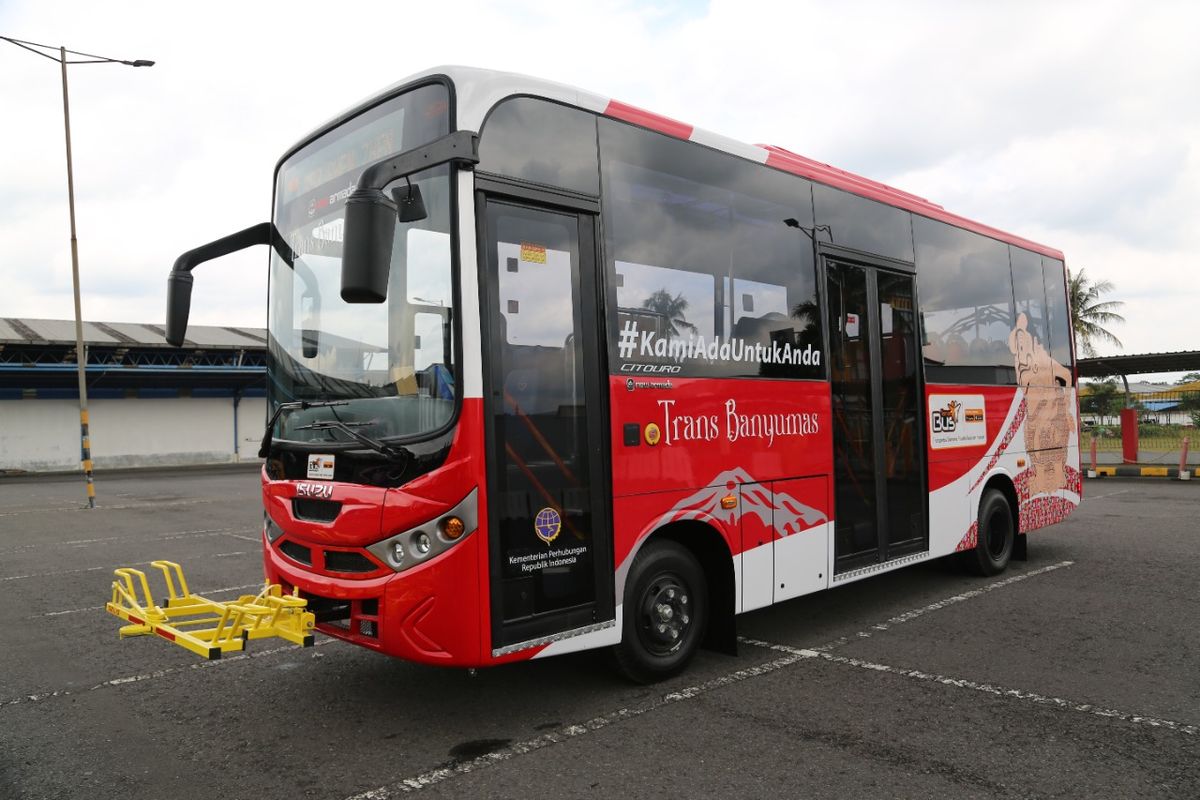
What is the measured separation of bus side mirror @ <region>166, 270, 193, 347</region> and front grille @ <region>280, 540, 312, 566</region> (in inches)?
62.3

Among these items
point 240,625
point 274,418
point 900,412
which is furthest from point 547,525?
point 900,412

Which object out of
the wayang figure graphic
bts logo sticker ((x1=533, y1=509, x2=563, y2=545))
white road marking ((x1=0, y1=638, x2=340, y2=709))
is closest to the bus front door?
the wayang figure graphic

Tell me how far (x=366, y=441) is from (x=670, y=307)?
2.04m

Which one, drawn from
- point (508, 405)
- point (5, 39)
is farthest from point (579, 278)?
point (5, 39)

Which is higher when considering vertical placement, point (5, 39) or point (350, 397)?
point (5, 39)

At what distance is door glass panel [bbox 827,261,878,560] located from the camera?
642cm

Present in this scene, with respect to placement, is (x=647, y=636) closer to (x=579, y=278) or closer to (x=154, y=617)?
(x=579, y=278)

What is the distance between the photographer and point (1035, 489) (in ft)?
29.6

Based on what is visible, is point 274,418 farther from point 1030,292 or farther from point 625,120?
point 1030,292

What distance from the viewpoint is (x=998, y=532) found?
8.56 meters

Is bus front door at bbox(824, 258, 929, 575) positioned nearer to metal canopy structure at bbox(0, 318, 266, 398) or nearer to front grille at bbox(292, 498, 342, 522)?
front grille at bbox(292, 498, 342, 522)

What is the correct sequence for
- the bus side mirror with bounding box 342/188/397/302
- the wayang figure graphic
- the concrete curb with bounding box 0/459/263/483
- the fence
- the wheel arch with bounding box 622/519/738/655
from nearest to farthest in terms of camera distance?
the bus side mirror with bounding box 342/188/397/302 → the wheel arch with bounding box 622/519/738/655 → the wayang figure graphic → the fence → the concrete curb with bounding box 0/459/263/483

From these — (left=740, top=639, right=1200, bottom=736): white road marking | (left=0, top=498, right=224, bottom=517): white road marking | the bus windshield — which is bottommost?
(left=740, top=639, right=1200, bottom=736): white road marking

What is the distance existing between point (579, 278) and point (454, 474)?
137cm
